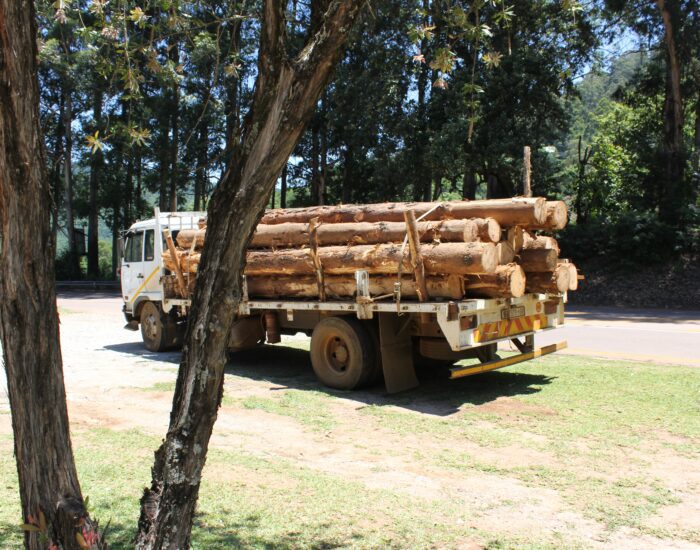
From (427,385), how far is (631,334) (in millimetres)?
6546

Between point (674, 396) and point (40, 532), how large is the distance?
7497mm

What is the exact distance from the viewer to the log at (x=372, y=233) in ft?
28.1

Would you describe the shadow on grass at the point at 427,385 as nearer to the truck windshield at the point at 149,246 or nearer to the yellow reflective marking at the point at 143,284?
the yellow reflective marking at the point at 143,284

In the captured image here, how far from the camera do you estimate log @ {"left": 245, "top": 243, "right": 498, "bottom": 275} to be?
826 cm

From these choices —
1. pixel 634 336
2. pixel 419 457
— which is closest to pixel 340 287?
pixel 419 457

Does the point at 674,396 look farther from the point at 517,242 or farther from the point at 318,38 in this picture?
the point at 318,38

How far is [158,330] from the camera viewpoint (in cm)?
1324

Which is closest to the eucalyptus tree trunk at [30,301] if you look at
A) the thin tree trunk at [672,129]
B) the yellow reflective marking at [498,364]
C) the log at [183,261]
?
the yellow reflective marking at [498,364]

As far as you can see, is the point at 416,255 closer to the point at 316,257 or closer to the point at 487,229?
the point at 487,229

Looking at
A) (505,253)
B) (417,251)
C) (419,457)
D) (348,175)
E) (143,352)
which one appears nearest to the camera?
(419,457)

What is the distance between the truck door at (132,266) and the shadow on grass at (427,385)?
3087 millimetres

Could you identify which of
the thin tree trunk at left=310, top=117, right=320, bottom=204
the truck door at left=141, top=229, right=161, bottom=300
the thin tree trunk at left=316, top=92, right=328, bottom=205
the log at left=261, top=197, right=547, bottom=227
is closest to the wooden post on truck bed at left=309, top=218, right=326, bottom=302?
the log at left=261, top=197, right=547, bottom=227

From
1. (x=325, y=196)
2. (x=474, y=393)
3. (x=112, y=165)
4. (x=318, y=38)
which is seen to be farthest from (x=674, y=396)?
(x=112, y=165)

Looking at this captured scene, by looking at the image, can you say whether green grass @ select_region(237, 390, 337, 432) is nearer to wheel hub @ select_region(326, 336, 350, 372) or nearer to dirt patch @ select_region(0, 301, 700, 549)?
dirt patch @ select_region(0, 301, 700, 549)
